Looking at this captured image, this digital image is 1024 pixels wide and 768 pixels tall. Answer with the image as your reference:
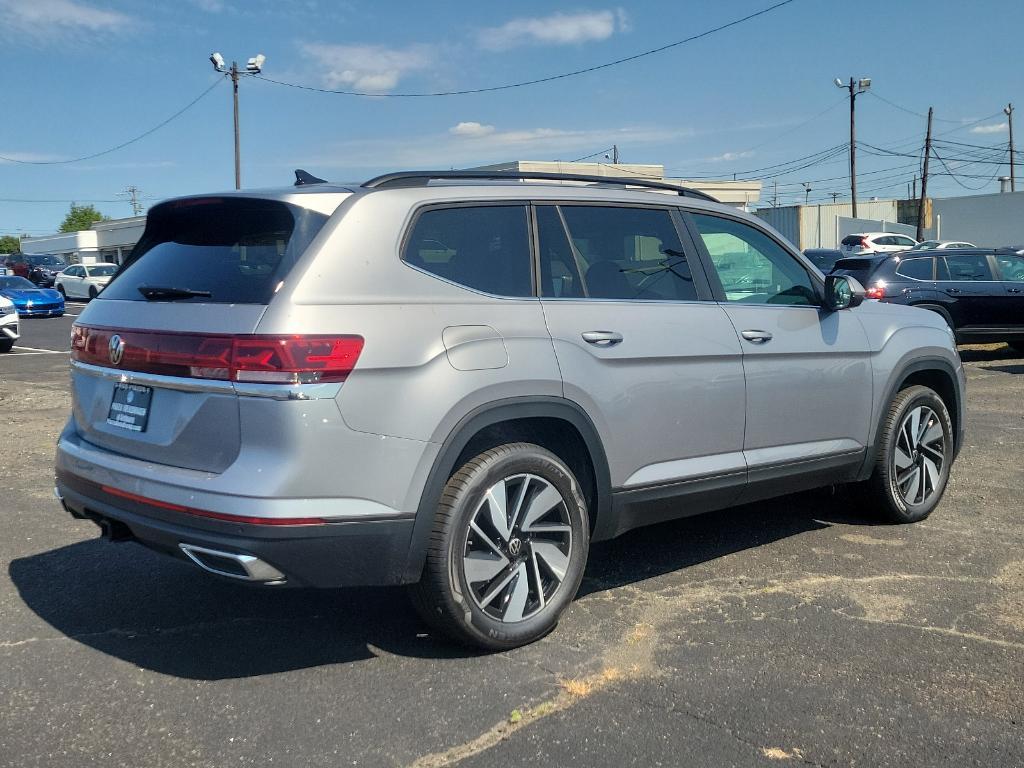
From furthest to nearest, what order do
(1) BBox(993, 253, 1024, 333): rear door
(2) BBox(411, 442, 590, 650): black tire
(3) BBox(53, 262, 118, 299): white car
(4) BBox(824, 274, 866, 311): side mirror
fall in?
(3) BBox(53, 262, 118, 299): white car < (1) BBox(993, 253, 1024, 333): rear door < (4) BBox(824, 274, 866, 311): side mirror < (2) BBox(411, 442, 590, 650): black tire

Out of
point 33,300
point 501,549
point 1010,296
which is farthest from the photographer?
point 33,300

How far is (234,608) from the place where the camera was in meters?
4.35

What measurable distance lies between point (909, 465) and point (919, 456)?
14 centimetres

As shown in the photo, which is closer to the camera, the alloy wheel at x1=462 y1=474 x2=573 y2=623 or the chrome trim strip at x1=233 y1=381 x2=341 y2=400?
the chrome trim strip at x1=233 y1=381 x2=341 y2=400

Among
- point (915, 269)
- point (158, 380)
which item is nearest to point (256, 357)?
point (158, 380)

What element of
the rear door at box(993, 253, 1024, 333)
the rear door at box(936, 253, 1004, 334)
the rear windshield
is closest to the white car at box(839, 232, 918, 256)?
the rear door at box(993, 253, 1024, 333)

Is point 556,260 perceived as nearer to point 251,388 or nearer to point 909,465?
point 251,388

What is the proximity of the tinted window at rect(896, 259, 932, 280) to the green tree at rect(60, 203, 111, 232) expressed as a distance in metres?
140

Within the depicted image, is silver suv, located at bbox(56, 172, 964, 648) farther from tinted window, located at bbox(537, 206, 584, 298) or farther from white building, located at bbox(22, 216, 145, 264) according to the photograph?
white building, located at bbox(22, 216, 145, 264)

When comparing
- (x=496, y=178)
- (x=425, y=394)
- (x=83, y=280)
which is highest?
(x=83, y=280)

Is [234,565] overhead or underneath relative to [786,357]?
underneath

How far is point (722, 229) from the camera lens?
16.1 ft

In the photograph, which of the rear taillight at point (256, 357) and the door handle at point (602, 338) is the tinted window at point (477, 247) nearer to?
the door handle at point (602, 338)

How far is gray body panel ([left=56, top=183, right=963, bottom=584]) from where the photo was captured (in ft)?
10.9
